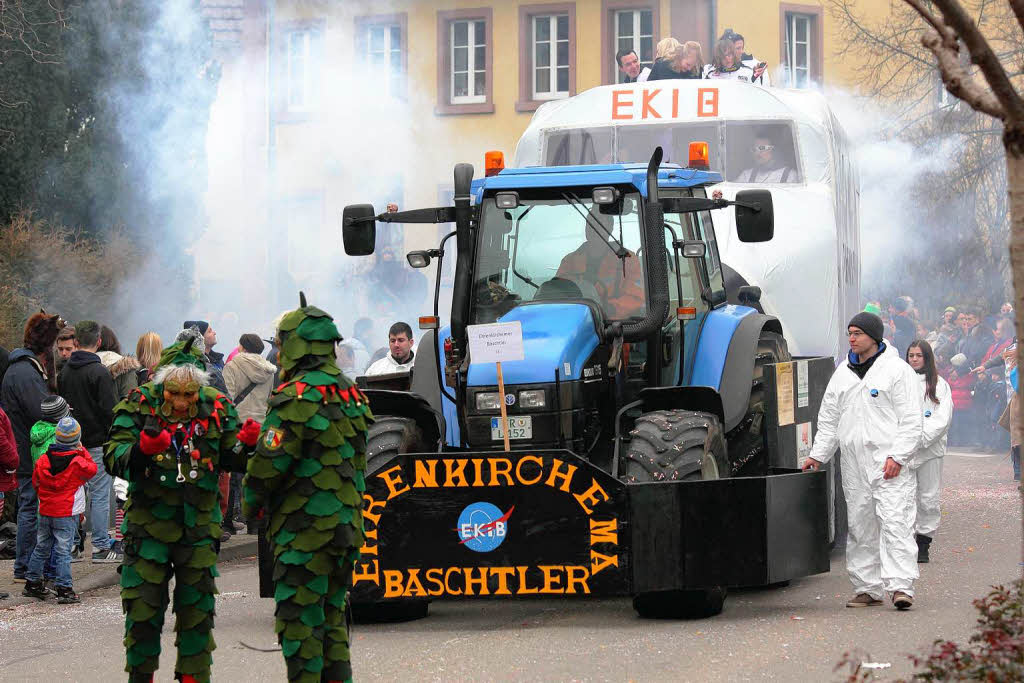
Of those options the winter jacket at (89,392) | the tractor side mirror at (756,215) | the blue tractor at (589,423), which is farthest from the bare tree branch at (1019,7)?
the winter jacket at (89,392)

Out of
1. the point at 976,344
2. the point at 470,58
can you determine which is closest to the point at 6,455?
the point at 976,344

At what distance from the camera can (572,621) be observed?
958 cm

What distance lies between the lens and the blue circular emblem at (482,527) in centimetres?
916

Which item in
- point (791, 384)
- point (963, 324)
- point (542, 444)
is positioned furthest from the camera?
point (963, 324)

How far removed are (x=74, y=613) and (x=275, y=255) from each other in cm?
1922

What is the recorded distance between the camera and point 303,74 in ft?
100

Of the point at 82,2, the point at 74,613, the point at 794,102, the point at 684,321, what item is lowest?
the point at 74,613

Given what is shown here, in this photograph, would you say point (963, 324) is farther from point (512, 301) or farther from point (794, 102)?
point (512, 301)

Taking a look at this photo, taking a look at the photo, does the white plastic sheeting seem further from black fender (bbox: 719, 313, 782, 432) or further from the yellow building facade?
the yellow building facade

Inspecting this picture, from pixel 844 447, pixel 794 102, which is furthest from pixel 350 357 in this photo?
pixel 844 447

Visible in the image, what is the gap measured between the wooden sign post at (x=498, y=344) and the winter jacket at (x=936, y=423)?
11.5 ft

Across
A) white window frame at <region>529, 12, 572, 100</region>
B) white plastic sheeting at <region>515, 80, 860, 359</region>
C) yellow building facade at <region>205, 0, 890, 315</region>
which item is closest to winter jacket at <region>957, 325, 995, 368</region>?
white plastic sheeting at <region>515, 80, 860, 359</region>

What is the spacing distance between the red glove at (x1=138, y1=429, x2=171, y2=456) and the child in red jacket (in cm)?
366

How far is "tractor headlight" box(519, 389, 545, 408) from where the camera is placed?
9.41 metres
